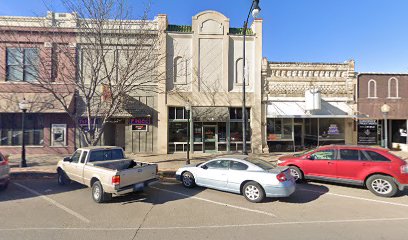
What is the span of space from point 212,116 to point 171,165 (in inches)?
208

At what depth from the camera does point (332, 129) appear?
664 inches

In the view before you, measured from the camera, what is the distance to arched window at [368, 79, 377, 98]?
16719mm

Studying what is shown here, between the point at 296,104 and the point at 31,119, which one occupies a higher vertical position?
the point at 296,104

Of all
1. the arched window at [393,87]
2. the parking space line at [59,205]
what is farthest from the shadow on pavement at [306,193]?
the arched window at [393,87]

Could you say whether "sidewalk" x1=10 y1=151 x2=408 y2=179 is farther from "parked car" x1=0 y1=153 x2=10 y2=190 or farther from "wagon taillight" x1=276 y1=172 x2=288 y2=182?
"wagon taillight" x1=276 y1=172 x2=288 y2=182

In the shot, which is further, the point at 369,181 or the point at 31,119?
the point at 31,119

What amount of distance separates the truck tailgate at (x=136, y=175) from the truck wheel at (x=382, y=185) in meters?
7.61

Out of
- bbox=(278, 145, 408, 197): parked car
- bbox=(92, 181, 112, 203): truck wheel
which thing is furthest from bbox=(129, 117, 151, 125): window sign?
bbox=(278, 145, 408, 197): parked car

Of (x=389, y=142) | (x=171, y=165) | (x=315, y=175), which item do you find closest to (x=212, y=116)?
(x=171, y=165)

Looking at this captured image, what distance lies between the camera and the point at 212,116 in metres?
15.7

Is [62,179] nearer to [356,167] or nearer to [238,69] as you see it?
[356,167]

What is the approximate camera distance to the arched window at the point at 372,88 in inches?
658

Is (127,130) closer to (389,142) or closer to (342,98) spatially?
(342,98)

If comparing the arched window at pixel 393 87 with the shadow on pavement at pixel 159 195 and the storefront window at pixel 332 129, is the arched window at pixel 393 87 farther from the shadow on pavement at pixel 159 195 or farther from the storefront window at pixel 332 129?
the shadow on pavement at pixel 159 195
